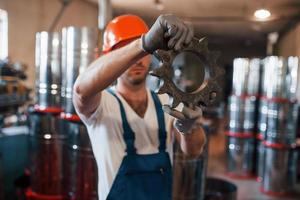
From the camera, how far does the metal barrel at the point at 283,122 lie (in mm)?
4133

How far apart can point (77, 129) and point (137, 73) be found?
3.64 feet

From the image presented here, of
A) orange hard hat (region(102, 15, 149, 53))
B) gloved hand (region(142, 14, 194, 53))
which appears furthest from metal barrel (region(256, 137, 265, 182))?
gloved hand (region(142, 14, 194, 53))

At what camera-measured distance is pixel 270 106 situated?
14.0ft

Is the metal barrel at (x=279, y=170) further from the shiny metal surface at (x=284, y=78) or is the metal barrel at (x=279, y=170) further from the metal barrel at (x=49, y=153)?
the metal barrel at (x=49, y=153)

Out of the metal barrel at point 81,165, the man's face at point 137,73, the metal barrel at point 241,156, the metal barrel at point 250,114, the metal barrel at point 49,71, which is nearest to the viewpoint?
the man's face at point 137,73

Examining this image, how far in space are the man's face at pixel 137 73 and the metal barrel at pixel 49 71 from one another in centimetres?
139

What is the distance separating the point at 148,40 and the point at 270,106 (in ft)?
11.7

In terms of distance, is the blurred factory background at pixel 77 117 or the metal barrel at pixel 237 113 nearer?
the blurred factory background at pixel 77 117

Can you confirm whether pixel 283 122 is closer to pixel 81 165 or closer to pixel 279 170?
pixel 279 170

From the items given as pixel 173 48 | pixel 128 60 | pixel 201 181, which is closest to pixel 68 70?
pixel 201 181

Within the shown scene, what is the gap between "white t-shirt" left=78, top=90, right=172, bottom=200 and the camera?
1.32 meters

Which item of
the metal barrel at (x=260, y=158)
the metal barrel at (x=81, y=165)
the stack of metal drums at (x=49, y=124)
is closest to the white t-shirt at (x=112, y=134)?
the metal barrel at (x=81, y=165)

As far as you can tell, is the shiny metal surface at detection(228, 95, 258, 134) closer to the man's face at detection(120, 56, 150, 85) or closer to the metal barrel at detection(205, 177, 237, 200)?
the metal barrel at detection(205, 177, 237, 200)

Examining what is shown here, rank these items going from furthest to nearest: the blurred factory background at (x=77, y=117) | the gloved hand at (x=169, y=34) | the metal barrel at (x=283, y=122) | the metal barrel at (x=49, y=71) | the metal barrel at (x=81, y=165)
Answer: the metal barrel at (x=283, y=122) < the metal barrel at (x=49, y=71) < the blurred factory background at (x=77, y=117) < the metal barrel at (x=81, y=165) < the gloved hand at (x=169, y=34)
